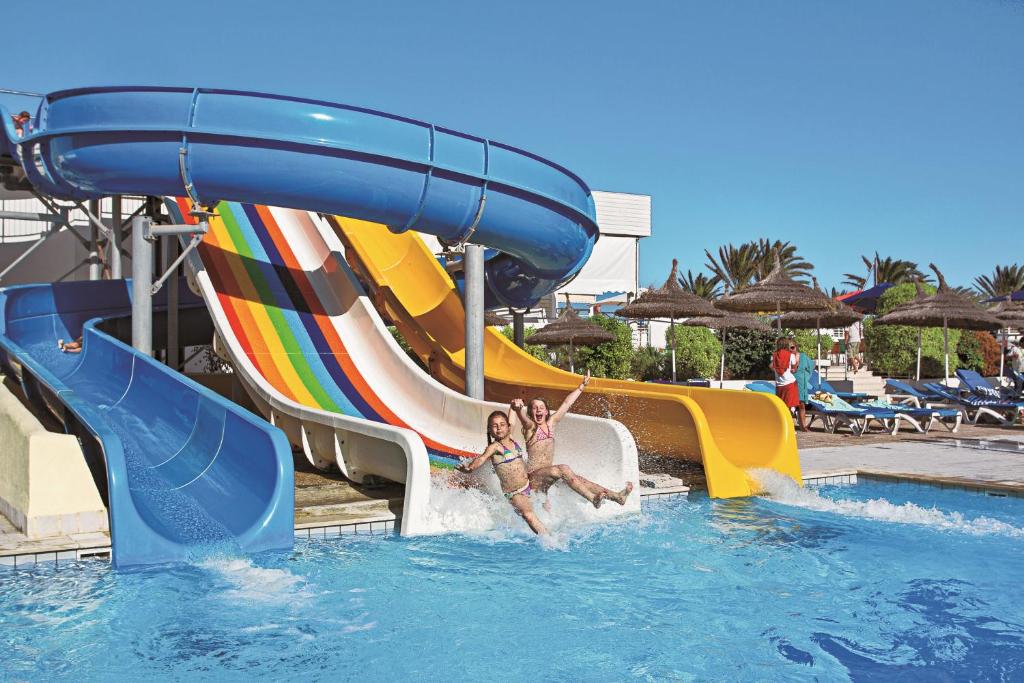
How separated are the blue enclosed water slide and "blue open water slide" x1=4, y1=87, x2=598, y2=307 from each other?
0.01 m

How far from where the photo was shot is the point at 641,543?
6.81m

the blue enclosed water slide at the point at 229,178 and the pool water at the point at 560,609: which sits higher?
the blue enclosed water slide at the point at 229,178

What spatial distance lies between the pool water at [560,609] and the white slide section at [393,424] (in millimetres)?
365

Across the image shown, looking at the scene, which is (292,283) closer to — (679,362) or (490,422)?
(490,422)

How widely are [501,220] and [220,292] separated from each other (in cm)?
449

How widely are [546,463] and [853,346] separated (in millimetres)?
25774

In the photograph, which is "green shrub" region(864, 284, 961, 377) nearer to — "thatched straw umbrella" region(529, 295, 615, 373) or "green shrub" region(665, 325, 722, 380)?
"green shrub" region(665, 325, 722, 380)

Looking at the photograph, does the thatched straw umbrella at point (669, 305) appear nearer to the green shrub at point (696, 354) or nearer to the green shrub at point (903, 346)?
the green shrub at point (696, 354)

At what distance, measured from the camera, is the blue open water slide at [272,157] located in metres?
7.89

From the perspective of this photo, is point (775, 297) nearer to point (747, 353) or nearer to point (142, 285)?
point (747, 353)

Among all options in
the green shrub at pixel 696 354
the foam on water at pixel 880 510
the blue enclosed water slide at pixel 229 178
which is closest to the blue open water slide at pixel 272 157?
the blue enclosed water slide at pixel 229 178

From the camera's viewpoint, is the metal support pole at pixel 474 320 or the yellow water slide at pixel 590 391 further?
the metal support pole at pixel 474 320

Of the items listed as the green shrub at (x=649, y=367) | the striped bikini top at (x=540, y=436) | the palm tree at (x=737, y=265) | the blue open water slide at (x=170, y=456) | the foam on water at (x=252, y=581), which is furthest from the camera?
the palm tree at (x=737, y=265)

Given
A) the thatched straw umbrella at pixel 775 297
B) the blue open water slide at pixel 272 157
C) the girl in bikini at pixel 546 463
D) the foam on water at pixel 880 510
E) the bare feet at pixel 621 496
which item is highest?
the blue open water slide at pixel 272 157
